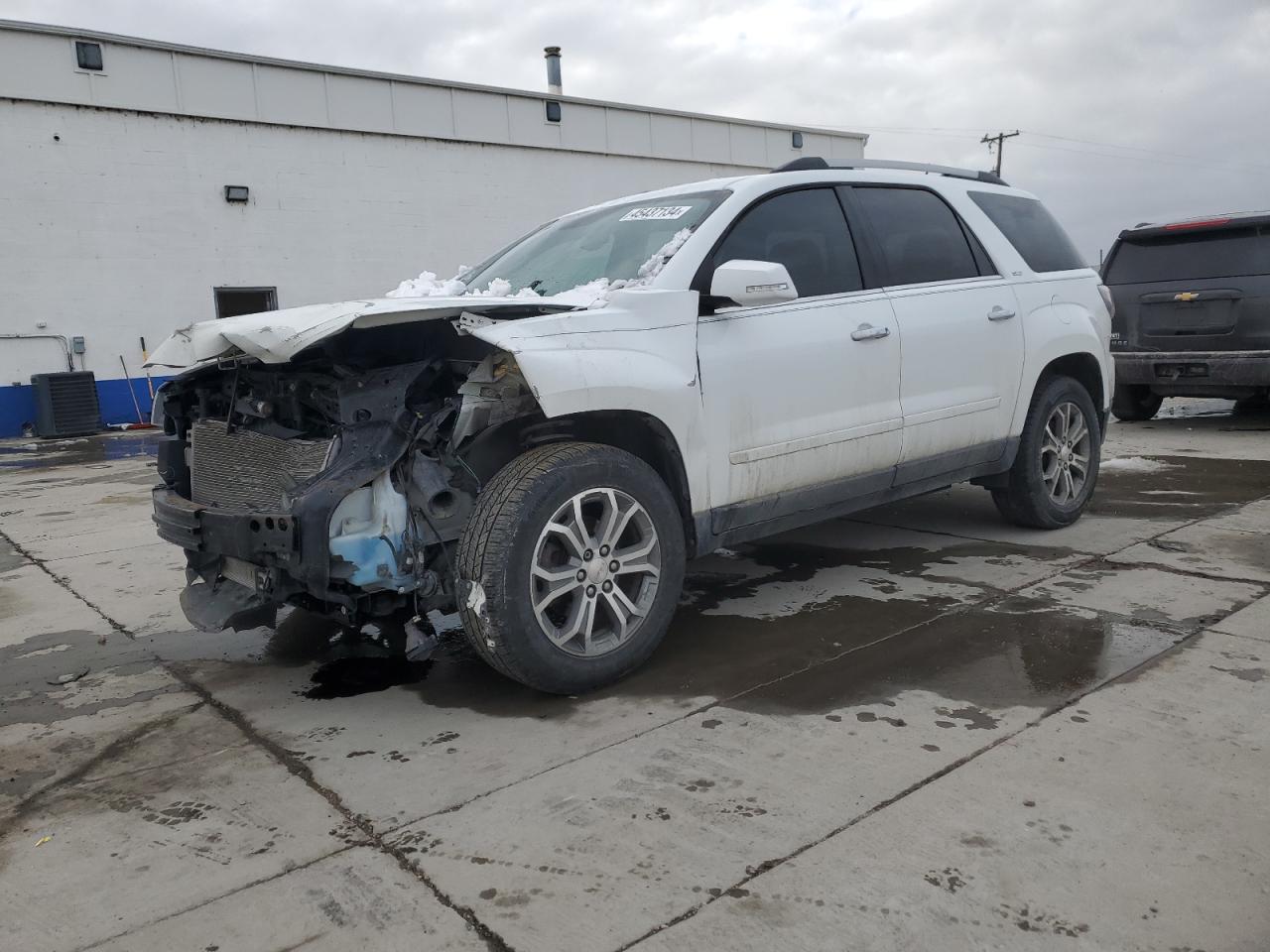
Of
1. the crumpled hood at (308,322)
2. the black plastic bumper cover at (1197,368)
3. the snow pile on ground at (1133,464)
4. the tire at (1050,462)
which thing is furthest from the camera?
the black plastic bumper cover at (1197,368)

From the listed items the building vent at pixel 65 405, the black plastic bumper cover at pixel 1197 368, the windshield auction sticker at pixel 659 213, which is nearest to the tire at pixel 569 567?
the windshield auction sticker at pixel 659 213

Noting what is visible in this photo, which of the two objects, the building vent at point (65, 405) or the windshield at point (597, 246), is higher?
the windshield at point (597, 246)

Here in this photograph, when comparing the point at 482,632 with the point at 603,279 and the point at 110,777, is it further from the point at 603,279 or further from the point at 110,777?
the point at 603,279

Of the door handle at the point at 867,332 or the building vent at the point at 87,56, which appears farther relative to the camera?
the building vent at the point at 87,56

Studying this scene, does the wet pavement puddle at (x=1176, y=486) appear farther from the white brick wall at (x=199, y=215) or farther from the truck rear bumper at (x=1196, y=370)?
the white brick wall at (x=199, y=215)

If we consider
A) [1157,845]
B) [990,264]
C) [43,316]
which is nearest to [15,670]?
[1157,845]

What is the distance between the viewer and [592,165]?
21031 millimetres

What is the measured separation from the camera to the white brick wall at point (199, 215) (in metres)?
15.0

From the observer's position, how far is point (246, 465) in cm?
355

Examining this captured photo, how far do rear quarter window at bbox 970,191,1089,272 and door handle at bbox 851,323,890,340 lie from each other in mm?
1342

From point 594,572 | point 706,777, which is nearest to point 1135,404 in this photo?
point 594,572

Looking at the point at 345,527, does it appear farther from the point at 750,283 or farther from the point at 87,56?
the point at 87,56

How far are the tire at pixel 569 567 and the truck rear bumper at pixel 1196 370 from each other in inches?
277

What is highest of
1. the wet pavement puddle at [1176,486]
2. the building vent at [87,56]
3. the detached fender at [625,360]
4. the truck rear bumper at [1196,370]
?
the building vent at [87,56]
